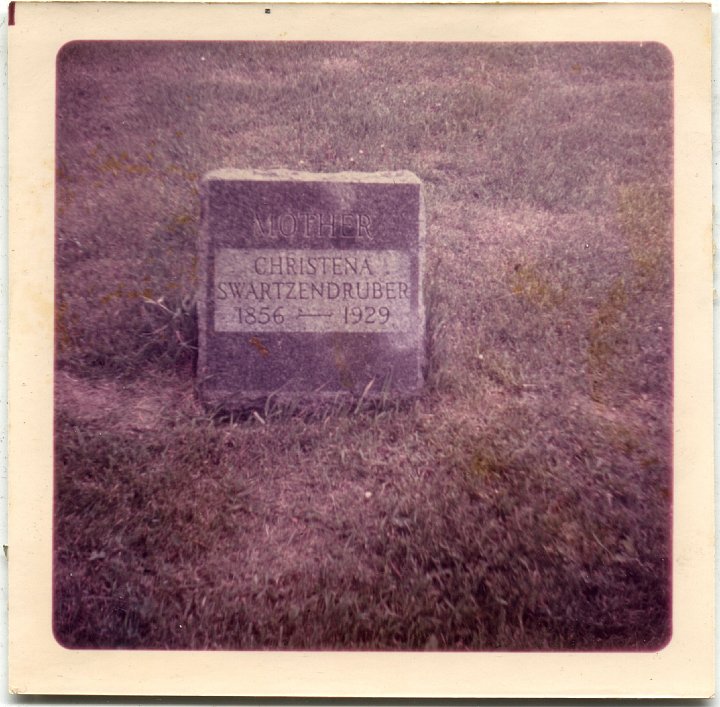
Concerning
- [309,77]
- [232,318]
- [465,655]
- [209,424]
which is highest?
[309,77]

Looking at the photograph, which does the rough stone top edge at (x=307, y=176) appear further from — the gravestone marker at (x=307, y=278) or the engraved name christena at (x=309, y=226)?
the engraved name christena at (x=309, y=226)

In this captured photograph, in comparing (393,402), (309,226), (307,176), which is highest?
(307,176)

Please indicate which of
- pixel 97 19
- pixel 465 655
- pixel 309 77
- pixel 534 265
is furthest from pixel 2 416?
pixel 534 265

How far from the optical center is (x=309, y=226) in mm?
2104

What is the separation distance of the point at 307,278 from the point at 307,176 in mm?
391

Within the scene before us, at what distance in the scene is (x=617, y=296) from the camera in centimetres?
214

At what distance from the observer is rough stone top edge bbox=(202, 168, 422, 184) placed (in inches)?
82.6

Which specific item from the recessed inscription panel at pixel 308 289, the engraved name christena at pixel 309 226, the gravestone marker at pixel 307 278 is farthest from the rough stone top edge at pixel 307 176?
the recessed inscription panel at pixel 308 289

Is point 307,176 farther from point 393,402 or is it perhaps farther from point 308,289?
point 393,402

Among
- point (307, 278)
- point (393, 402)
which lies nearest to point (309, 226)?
point (307, 278)

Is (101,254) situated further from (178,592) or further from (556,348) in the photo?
(556,348)

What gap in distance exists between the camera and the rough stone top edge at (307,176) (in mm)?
2098

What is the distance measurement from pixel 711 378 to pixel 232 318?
1758mm

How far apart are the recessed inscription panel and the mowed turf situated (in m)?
0.15
